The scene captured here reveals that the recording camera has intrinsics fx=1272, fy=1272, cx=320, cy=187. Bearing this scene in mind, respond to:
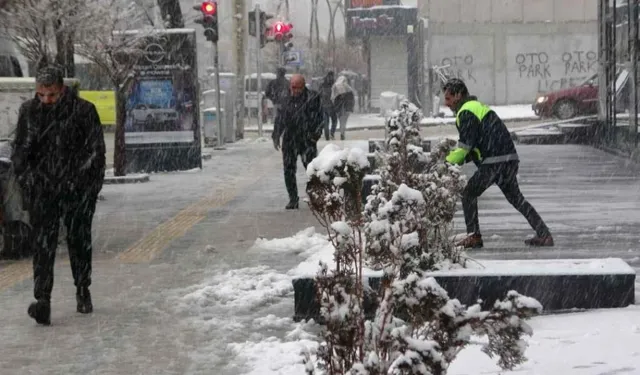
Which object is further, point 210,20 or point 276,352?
point 210,20

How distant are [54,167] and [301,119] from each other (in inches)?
291

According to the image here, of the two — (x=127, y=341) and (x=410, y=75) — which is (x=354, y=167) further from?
(x=410, y=75)

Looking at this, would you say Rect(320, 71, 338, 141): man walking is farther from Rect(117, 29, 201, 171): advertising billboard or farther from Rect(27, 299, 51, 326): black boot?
Rect(27, 299, 51, 326): black boot

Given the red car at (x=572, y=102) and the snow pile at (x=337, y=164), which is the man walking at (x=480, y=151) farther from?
the red car at (x=572, y=102)

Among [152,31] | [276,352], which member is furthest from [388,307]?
[152,31]

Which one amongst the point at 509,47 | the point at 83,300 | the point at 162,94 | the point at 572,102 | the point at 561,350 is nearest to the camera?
the point at 561,350

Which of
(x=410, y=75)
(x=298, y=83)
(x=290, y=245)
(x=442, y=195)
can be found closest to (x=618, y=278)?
(x=442, y=195)

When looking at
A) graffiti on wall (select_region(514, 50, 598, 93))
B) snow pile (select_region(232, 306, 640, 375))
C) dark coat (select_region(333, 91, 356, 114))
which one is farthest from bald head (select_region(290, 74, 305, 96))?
graffiti on wall (select_region(514, 50, 598, 93))

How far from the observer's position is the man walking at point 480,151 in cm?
1030

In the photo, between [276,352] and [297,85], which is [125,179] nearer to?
[297,85]

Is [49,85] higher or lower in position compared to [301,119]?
higher

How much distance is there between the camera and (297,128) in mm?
15703

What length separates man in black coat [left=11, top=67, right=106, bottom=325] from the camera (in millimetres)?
8500

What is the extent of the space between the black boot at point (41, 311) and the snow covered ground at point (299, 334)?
0.96 m
